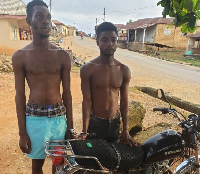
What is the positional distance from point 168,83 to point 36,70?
8.86 meters

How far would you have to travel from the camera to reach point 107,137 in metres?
2.28

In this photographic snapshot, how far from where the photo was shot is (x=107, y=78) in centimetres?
223

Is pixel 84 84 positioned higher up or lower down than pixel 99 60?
lower down

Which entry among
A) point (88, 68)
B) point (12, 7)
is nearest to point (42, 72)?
point (88, 68)

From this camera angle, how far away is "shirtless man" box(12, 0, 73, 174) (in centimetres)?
197

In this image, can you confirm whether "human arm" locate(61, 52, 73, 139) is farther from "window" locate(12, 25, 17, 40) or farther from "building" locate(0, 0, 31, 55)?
"window" locate(12, 25, 17, 40)

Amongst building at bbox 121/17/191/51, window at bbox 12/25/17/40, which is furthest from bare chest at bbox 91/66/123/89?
building at bbox 121/17/191/51

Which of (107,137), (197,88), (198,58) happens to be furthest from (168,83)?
(198,58)

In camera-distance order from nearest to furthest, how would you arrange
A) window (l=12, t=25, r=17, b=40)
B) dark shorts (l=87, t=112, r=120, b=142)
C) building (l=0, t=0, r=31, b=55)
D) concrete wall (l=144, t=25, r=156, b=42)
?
dark shorts (l=87, t=112, r=120, b=142), building (l=0, t=0, r=31, b=55), window (l=12, t=25, r=17, b=40), concrete wall (l=144, t=25, r=156, b=42)

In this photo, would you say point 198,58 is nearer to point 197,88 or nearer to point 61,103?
point 197,88

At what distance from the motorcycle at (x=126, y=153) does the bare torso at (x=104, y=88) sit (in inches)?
19.8

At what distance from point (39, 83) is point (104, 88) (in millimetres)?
686

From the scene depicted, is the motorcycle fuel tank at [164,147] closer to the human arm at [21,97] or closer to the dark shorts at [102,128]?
the dark shorts at [102,128]

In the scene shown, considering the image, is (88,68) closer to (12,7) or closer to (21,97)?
(21,97)
